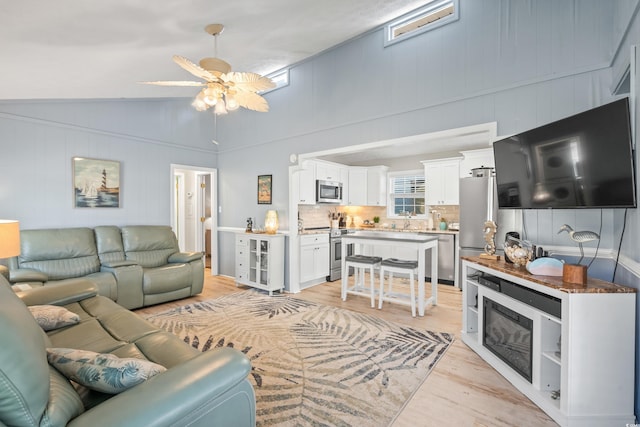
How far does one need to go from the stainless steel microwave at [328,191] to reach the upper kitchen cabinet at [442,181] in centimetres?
171

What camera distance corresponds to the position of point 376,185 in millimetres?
6551

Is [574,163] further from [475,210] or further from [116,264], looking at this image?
[116,264]

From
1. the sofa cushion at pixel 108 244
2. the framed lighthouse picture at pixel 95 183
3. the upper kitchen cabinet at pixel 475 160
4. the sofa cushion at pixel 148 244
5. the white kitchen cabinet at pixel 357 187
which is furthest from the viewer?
the white kitchen cabinet at pixel 357 187

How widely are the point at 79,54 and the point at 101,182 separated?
91.7 inches

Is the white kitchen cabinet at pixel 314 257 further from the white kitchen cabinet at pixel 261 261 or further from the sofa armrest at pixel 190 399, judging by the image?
the sofa armrest at pixel 190 399

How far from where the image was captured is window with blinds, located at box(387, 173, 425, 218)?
6.42 metres

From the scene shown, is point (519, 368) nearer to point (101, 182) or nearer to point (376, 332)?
point (376, 332)

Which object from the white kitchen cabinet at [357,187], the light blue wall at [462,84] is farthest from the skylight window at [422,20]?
the white kitchen cabinet at [357,187]

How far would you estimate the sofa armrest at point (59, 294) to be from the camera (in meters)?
2.39

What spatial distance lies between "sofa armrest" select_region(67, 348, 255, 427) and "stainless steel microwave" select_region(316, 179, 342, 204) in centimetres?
433

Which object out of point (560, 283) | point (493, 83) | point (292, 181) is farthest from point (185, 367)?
point (292, 181)

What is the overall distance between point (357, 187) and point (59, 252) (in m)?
4.99

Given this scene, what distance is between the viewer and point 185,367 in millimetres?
1195

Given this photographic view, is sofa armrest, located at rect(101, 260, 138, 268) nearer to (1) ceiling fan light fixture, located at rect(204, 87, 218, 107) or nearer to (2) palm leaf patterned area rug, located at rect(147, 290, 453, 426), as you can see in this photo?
(2) palm leaf patterned area rug, located at rect(147, 290, 453, 426)
